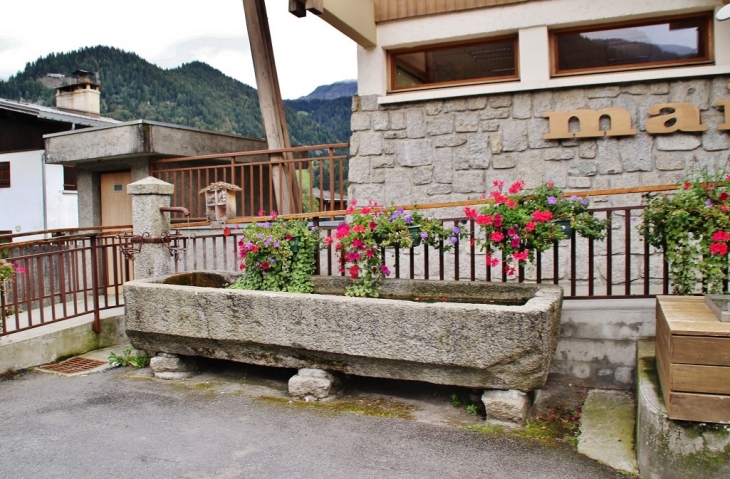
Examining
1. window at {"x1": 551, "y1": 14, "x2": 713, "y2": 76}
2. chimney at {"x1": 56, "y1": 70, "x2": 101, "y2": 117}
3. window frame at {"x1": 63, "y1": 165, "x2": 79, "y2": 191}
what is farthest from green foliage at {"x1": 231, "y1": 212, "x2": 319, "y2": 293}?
chimney at {"x1": 56, "y1": 70, "x2": 101, "y2": 117}

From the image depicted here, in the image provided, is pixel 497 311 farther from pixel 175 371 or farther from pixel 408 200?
pixel 408 200

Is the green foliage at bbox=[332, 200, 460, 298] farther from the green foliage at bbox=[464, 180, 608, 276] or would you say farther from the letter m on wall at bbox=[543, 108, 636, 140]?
the letter m on wall at bbox=[543, 108, 636, 140]

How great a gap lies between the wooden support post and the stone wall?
1538 mm

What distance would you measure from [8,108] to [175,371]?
64.5 feet

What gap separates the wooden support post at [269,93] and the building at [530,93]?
154 cm

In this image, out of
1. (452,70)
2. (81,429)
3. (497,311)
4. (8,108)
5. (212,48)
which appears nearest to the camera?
(497,311)

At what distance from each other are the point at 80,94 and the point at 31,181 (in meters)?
6.47

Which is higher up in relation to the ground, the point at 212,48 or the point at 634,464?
the point at 212,48

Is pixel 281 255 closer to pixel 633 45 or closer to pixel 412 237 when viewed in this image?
pixel 412 237

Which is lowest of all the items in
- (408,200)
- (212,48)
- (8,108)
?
(408,200)

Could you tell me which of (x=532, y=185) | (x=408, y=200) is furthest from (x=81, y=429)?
(x=532, y=185)

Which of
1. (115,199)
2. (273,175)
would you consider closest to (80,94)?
(115,199)

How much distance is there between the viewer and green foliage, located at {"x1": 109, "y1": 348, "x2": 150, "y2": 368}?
509 cm

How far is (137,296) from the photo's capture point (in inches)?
184
